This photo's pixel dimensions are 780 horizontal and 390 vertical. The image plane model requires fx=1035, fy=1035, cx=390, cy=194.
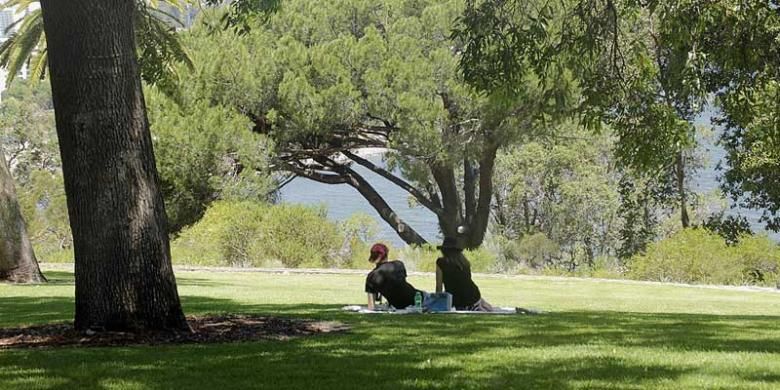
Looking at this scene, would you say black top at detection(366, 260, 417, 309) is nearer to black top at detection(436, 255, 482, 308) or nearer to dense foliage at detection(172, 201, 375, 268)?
black top at detection(436, 255, 482, 308)

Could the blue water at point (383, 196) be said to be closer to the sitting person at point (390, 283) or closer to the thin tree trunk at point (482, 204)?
the thin tree trunk at point (482, 204)

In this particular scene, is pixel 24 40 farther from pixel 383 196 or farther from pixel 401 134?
pixel 383 196

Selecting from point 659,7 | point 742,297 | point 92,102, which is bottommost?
point 742,297

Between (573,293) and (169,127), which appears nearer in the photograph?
(573,293)

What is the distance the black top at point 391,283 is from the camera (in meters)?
11.7

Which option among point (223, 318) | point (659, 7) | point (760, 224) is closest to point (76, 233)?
point (223, 318)

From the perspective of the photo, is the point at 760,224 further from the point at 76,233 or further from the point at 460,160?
the point at 76,233

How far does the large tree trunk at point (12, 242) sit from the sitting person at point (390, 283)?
8.47m

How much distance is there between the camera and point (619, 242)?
43.8 meters

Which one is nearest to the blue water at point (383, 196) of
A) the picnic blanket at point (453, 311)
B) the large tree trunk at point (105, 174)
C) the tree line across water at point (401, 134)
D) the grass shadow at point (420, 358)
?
the tree line across water at point (401, 134)

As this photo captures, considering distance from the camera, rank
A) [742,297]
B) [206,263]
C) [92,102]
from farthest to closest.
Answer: [206,263] → [742,297] → [92,102]

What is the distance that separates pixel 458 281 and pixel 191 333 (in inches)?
147

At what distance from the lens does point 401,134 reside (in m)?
29.9

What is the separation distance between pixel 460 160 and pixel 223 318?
20250mm
